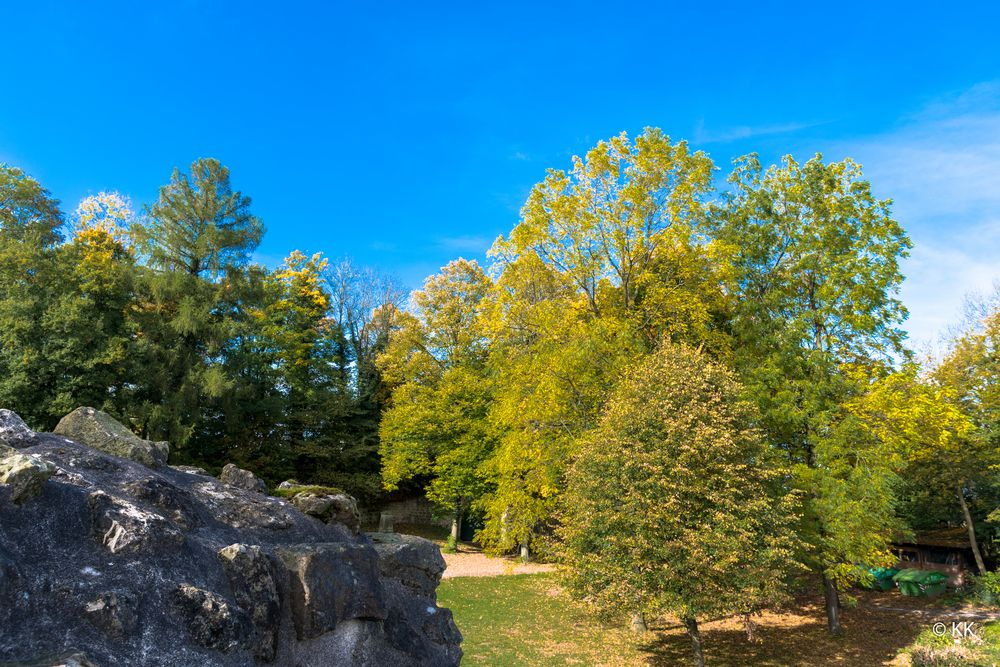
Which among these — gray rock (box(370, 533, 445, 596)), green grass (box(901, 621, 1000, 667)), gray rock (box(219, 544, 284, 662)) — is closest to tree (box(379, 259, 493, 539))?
green grass (box(901, 621, 1000, 667))

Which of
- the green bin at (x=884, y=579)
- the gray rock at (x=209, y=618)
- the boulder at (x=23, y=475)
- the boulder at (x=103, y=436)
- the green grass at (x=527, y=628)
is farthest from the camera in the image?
the green bin at (x=884, y=579)

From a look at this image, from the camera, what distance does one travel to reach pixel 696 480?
14203mm

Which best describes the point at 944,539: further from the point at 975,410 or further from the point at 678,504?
the point at 678,504

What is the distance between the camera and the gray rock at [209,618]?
4887 mm

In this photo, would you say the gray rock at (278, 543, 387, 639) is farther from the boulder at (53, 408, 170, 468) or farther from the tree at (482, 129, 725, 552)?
the tree at (482, 129, 725, 552)

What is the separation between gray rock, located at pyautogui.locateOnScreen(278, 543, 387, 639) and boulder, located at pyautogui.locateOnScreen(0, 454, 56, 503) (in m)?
2.27

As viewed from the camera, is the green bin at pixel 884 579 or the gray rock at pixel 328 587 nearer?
the gray rock at pixel 328 587

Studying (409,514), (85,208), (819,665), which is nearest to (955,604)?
(819,665)

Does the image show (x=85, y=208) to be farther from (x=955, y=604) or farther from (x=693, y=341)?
(x=955, y=604)

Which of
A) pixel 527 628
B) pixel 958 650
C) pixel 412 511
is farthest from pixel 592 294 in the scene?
pixel 412 511

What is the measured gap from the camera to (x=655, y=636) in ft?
62.0

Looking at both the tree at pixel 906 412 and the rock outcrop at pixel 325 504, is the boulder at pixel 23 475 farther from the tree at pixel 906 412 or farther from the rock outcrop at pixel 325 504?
the tree at pixel 906 412

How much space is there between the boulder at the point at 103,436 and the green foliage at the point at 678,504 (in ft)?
33.8

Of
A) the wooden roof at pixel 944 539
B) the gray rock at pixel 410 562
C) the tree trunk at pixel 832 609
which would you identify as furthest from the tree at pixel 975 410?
the gray rock at pixel 410 562
